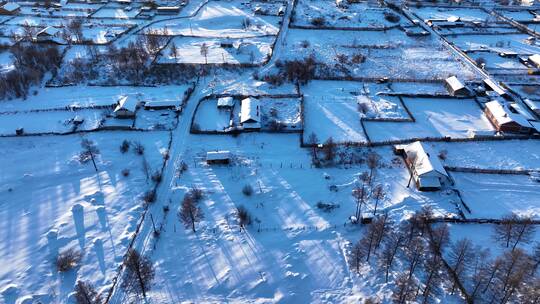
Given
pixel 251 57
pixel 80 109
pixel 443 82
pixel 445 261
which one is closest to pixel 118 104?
pixel 80 109

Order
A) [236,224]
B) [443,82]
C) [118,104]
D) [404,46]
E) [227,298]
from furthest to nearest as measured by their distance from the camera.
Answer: [404,46], [443,82], [118,104], [236,224], [227,298]

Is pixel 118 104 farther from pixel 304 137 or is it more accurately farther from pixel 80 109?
pixel 304 137

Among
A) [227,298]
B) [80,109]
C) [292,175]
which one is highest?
[80,109]

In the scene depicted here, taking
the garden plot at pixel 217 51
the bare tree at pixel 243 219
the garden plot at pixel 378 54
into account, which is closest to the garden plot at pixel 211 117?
the garden plot at pixel 217 51

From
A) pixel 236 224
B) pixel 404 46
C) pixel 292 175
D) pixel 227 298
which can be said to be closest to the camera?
pixel 227 298

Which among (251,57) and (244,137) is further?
(251,57)

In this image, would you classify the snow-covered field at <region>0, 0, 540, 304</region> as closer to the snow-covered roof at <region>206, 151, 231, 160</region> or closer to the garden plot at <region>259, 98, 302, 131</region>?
the garden plot at <region>259, 98, 302, 131</region>
